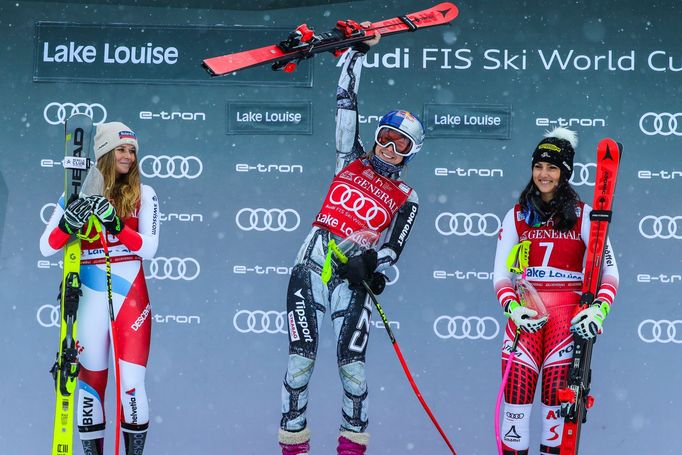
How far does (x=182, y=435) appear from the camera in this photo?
566 cm

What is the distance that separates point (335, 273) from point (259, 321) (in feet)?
4.75

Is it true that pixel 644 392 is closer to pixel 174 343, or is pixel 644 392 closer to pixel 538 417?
pixel 538 417

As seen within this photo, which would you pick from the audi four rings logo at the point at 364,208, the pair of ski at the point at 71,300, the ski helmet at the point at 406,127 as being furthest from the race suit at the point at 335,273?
the pair of ski at the point at 71,300

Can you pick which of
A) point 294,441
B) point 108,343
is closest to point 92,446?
point 108,343

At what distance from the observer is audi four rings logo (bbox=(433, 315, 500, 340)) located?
5.62m

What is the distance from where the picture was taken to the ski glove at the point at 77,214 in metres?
4.04

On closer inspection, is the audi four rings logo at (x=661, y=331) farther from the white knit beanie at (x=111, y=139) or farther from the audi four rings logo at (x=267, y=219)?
the white knit beanie at (x=111, y=139)

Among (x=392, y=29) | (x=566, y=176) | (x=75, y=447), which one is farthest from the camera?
(x=75, y=447)

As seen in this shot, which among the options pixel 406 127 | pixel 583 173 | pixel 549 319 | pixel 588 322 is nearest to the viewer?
pixel 588 322

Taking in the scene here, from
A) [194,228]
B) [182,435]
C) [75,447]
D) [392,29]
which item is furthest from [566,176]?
[75,447]

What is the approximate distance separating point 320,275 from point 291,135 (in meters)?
1.49

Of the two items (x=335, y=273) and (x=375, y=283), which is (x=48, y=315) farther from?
(x=375, y=283)

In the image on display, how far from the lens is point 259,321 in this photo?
18.6ft

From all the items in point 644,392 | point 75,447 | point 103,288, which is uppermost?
point 103,288
